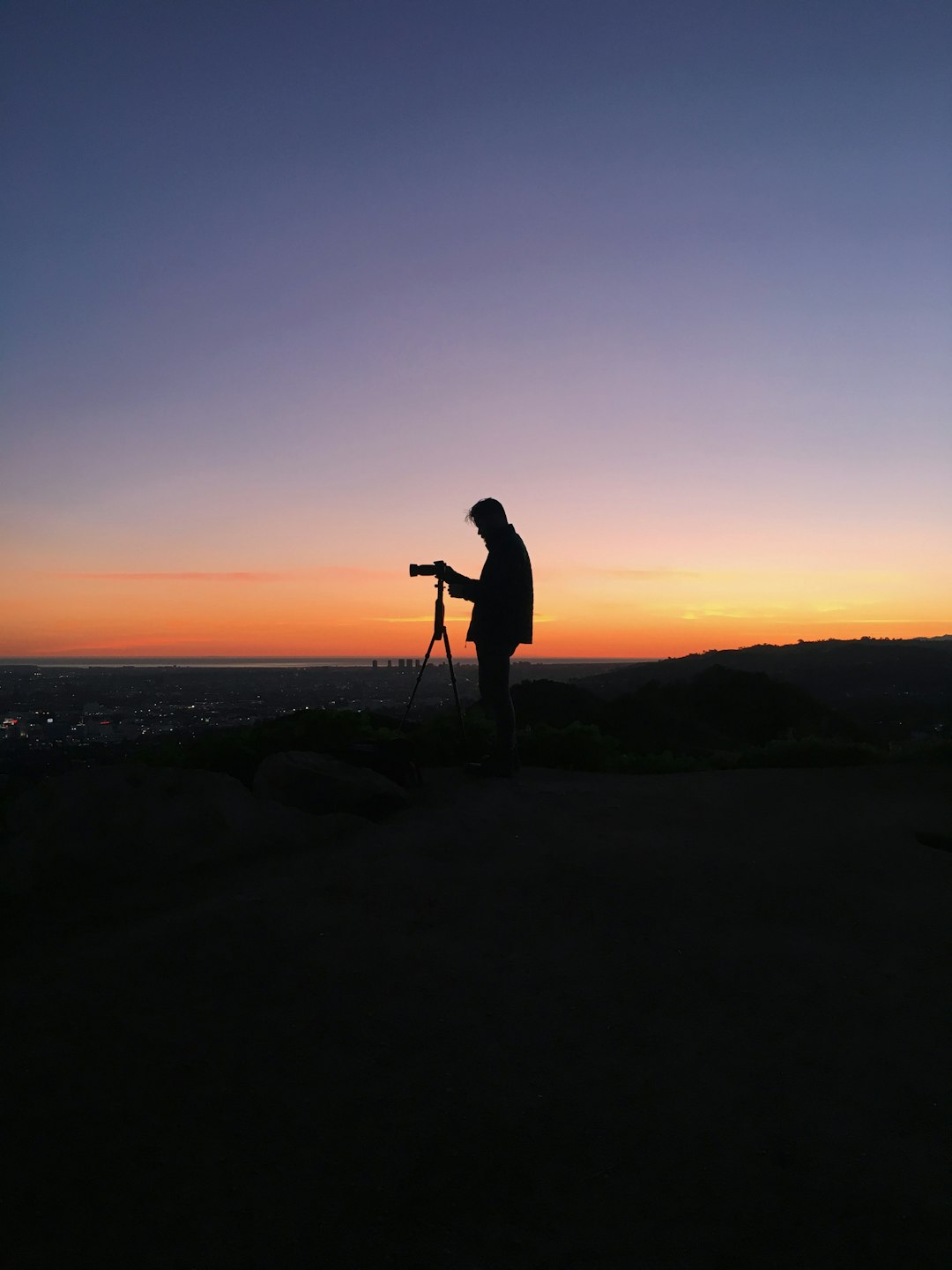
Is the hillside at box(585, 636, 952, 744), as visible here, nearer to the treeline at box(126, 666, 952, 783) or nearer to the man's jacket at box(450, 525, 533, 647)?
the treeline at box(126, 666, 952, 783)

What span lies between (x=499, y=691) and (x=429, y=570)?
158cm

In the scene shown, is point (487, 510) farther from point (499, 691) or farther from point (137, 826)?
point (137, 826)

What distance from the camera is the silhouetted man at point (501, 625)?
841cm

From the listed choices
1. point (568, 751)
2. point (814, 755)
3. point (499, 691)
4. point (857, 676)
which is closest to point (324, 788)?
point (499, 691)

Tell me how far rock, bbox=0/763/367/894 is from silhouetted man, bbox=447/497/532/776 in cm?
245

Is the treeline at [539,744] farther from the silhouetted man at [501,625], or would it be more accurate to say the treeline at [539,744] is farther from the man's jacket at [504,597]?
the man's jacket at [504,597]

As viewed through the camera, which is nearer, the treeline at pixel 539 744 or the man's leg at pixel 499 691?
→ the man's leg at pixel 499 691

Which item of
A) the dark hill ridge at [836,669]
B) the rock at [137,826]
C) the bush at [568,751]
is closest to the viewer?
the rock at [137,826]

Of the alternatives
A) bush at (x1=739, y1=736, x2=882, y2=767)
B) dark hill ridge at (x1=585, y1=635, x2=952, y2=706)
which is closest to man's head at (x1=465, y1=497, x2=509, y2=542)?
bush at (x1=739, y1=736, x2=882, y2=767)

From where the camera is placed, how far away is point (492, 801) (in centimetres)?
694

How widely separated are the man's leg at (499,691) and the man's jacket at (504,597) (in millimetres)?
117

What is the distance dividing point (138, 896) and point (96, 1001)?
1.57 meters

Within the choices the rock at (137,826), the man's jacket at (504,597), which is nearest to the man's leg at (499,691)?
the man's jacket at (504,597)

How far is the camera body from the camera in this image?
8672 mm
